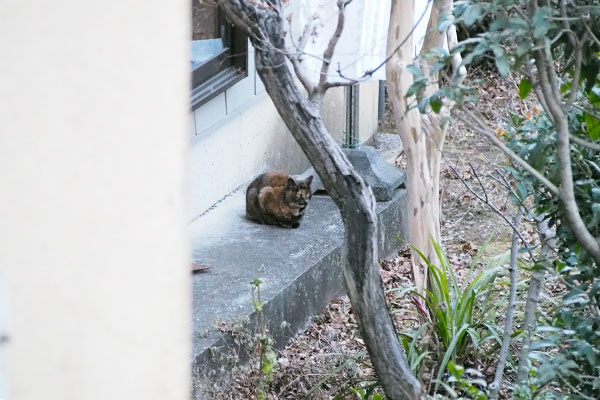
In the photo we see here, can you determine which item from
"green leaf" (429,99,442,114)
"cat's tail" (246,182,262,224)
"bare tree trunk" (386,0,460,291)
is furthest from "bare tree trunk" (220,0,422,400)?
"cat's tail" (246,182,262,224)

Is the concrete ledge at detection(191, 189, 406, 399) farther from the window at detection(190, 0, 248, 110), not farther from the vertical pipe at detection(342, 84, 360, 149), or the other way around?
the window at detection(190, 0, 248, 110)

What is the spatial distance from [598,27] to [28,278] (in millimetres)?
2272

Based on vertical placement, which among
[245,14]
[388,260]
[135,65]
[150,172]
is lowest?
[388,260]

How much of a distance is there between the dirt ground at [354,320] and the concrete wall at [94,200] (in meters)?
2.59

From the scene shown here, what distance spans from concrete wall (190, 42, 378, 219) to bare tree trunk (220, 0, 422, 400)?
270 cm

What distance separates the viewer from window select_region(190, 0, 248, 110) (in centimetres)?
646

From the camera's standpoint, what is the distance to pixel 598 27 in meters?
2.86

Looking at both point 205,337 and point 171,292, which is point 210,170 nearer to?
point 205,337

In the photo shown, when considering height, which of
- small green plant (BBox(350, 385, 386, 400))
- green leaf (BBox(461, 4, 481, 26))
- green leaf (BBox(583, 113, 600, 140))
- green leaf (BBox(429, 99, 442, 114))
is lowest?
small green plant (BBox(350, 385, 386, 400))

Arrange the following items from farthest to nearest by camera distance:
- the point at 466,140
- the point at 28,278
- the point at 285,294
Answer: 1. the point at 466,140
2. the point at 285,294
3. the point at 28,278

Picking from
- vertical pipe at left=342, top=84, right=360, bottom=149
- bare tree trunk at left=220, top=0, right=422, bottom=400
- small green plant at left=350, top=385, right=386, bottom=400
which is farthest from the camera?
vertical pipe at left=342, top=84, right=360, bottom=149

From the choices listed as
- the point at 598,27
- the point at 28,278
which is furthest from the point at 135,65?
the point at 598,27

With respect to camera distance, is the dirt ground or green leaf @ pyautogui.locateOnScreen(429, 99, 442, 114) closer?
green leaf @ pyautogui.locateOnScreen(429, 99, 442, 114)

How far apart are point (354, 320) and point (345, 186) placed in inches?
105
